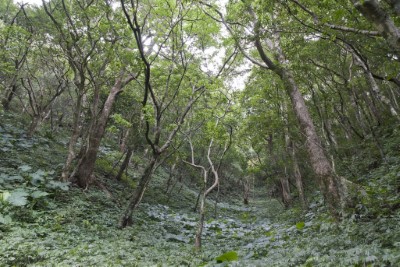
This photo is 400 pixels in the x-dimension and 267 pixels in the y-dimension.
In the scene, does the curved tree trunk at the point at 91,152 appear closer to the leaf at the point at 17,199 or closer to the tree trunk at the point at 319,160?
the leaf at the point at 17,199

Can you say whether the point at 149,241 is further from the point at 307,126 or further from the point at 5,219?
the point at 307,126

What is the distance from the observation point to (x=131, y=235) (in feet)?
25.2

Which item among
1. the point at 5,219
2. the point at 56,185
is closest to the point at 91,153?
the point at 56,185

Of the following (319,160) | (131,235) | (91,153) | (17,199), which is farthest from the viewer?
(91,153)

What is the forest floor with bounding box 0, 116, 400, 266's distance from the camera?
4691 mm

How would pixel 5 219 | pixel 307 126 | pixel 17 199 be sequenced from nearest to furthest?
1. pixel 5 219
2. pixel 17 199
3. pixel 307 126

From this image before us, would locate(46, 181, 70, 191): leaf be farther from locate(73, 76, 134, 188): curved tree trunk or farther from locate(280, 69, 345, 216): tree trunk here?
locate(280, 69, 345, 216): tree trunk

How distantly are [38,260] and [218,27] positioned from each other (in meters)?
9.65

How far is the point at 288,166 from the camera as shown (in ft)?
56.5

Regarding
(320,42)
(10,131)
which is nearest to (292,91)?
(320,42)

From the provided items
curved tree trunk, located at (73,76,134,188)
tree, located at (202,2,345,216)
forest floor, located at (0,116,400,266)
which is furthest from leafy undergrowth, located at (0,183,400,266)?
curved tree trunk, located at (73,76,134,188)

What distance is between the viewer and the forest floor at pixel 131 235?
4.69m

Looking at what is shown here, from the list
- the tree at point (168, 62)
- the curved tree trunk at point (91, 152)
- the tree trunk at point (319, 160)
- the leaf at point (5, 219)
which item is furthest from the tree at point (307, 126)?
the leaf at point (5, 219)

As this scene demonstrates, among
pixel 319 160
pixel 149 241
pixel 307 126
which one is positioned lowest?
pixel 149 241
